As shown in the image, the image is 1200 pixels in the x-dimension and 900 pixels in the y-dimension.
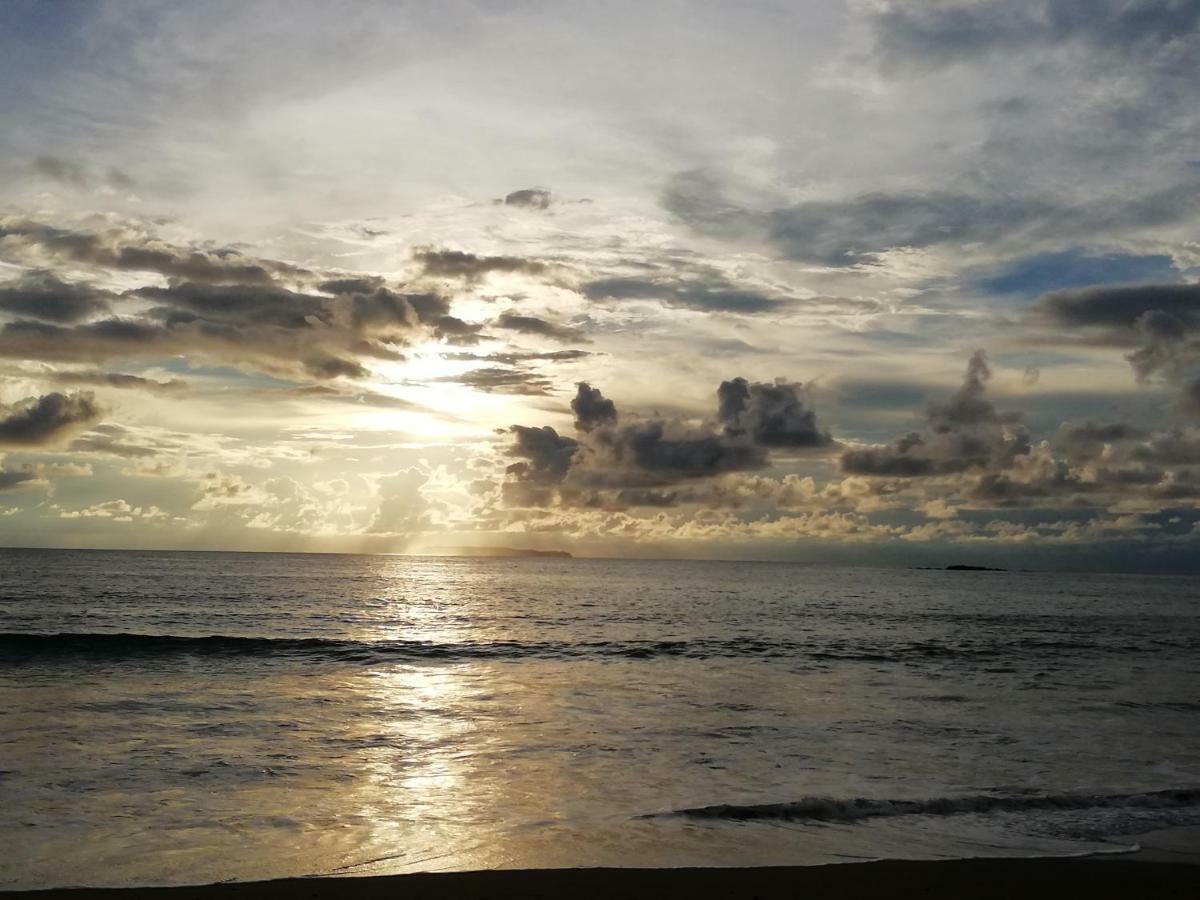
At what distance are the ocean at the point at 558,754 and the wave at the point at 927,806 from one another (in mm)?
56

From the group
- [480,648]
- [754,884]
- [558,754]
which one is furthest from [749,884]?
[480,648]

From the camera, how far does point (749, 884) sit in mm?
11289

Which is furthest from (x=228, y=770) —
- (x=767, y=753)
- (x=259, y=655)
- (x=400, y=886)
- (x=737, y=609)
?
(x=737, y=609)

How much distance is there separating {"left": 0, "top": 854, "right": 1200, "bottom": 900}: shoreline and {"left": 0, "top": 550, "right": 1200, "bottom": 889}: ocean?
0.53 m

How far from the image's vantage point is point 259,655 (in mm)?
40125

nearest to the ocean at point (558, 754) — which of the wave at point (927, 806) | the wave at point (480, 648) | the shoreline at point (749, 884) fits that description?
the wave at point (927, 806)

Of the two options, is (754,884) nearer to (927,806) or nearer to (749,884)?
(749,884)

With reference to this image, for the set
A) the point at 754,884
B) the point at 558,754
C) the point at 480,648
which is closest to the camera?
the point at 754,884

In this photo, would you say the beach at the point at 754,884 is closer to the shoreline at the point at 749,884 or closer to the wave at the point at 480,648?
the shoreline at the point at 749,884

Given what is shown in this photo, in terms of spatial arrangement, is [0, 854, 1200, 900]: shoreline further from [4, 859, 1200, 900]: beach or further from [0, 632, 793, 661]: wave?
[0, 632, 793, 661]: wave

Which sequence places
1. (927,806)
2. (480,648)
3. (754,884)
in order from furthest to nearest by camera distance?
(480,648)
(927,806)
(754,884)

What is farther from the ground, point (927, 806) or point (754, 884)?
point (754, 884)

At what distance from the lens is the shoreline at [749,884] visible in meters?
10.7

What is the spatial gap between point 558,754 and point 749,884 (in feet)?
27.6
